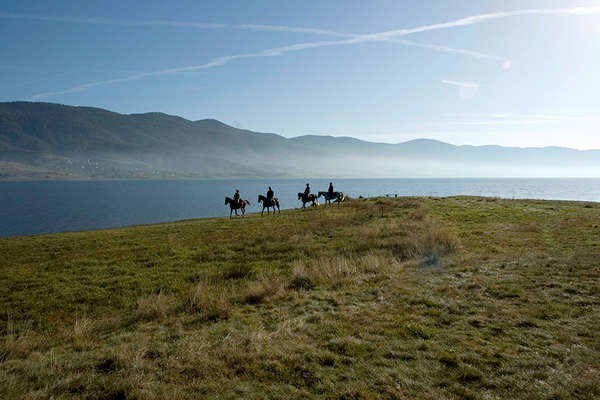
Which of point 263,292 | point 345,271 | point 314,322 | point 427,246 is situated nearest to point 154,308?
point 263,292

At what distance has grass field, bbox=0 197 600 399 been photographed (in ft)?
17.7

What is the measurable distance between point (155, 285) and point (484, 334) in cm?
1248

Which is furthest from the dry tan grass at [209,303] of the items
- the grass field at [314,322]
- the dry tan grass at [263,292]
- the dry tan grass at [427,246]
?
the dry tan grass at [427,246]

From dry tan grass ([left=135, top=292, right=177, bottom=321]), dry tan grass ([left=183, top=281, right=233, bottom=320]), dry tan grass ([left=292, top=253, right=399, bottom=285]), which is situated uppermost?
dry tan grass ([left=292, top=253, right=399, bottom=285])

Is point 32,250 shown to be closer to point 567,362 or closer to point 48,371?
point 48,371

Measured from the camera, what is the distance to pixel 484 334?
7145mm

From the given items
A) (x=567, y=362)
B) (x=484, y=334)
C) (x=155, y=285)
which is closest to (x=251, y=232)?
(x=155, y=285)

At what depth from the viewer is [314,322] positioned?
830 centimetres

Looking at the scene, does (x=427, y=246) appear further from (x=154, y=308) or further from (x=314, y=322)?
(x=154, y=308)

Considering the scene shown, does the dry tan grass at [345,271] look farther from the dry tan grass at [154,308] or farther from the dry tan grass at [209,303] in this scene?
the dry tan grass at [154,308]

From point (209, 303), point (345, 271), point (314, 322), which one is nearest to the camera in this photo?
point (314, 322)

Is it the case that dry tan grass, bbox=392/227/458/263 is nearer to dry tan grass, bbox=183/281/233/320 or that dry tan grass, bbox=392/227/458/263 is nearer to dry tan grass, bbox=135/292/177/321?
dry tan grass, bbox=183/281/233/320

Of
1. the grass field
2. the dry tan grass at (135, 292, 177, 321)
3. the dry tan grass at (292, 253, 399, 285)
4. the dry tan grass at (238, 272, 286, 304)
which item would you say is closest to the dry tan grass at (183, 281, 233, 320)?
the grass field

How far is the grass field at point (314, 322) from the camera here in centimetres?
541
